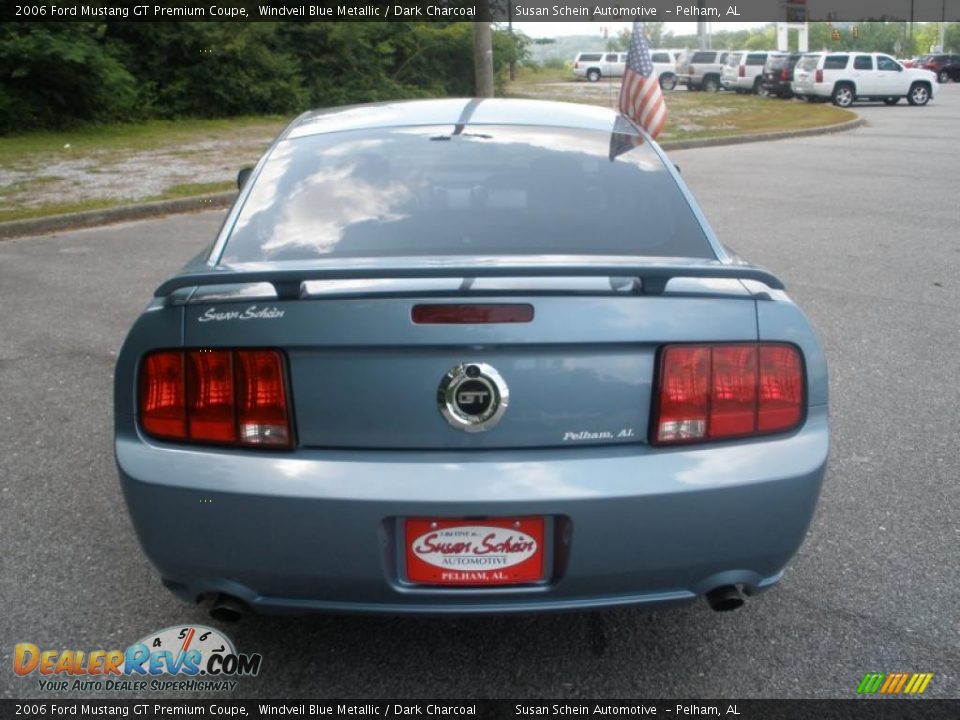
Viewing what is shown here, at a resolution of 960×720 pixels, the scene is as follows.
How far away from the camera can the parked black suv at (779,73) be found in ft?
115

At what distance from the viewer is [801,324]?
2654 mm

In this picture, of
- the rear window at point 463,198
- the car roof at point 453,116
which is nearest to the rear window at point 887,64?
the car roof at point 453,116

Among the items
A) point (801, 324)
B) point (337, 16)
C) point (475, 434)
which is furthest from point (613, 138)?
point (337, 16)

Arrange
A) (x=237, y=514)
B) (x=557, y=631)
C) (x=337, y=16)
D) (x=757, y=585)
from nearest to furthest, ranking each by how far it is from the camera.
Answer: (x=237, y=514), (x=757, y=585), (x=557, y=631), (x=337, y=16)

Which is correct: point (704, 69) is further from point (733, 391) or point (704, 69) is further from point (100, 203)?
point (733, 391)

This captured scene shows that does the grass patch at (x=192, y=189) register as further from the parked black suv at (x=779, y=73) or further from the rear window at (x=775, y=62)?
the rear window at (x=775, y=62)

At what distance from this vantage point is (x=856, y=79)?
109ft

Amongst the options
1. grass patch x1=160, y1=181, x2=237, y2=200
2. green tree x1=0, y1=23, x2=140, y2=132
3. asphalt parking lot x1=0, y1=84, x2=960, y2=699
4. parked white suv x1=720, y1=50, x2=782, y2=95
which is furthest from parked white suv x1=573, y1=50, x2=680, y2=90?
asphalt parking lot x1=0, y1=84, x2=960, y2=699

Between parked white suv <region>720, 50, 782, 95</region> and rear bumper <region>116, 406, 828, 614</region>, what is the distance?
3708 cm

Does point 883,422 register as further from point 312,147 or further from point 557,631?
point 312,147

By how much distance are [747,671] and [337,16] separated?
84.8ft

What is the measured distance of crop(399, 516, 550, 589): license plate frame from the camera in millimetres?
2424

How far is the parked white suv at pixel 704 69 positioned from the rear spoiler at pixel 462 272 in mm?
40638
